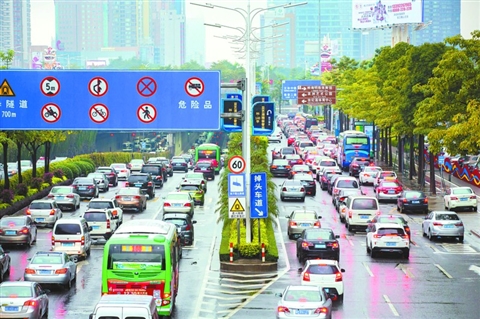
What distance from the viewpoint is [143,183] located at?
70.9m

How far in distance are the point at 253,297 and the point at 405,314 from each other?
5.45 meters

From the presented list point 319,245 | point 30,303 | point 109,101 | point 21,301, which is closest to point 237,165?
point 319,245

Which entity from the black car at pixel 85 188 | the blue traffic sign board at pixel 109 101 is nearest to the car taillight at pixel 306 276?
the blue traffic sign board at pixel 109 101

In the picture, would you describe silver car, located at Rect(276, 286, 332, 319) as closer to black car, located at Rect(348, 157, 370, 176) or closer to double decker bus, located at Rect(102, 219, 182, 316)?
double decker bus, located at Rect(102, 219, 182, 316)

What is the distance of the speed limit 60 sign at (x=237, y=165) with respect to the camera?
41969 mm

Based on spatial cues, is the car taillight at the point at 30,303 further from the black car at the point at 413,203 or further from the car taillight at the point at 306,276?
the black car at the point at 413,203

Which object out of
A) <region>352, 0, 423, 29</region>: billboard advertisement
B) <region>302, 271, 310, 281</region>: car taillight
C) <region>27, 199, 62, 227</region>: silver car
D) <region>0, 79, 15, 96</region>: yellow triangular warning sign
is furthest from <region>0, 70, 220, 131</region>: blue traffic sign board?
<region>352, 0, 423, 29</region>: billboard advertisement

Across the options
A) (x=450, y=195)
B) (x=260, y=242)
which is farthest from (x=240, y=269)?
(x=450, y=195)

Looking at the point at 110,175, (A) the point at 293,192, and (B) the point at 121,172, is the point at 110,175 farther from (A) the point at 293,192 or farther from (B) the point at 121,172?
(A) the point at 293,192

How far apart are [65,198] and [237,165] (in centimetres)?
2309

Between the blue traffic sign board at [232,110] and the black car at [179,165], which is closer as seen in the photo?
the blue traffic sign board at [232,110]

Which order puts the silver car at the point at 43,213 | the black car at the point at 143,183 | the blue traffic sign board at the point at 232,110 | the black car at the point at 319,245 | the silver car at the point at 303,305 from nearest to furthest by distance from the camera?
the silver car at the point at 303,305
the blue traffic sign board at the point at 232,110
the black car at the point at 319,245
the silver car at the point at 43,213
the black car at the point at 143,183

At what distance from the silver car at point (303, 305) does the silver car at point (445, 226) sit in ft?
70.9

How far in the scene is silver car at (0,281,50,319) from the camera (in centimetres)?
2956
